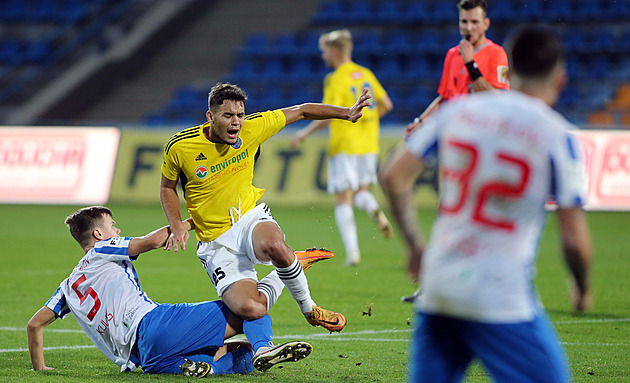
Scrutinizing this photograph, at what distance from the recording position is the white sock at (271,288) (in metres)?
5.51

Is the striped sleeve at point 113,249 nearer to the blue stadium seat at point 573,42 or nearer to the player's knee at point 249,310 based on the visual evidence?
the player's knee at point 249,310

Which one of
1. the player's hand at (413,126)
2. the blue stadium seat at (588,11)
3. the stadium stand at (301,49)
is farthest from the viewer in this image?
the blue stadium seat at (588,11)

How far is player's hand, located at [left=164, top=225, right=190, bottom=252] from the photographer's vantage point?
531 centimetres

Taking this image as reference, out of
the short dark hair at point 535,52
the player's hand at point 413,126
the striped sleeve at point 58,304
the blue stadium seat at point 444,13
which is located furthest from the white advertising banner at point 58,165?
the short dark hair at point 535,52

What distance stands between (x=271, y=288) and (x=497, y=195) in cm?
294

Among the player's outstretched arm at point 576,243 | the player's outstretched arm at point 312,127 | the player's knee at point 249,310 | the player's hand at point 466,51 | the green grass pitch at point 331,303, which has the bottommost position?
the green grass pitch at point 331,303

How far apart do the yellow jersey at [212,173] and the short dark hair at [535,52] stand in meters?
3.14

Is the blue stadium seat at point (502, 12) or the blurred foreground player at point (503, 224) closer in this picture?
the blurred foreground player at point (503, 224)

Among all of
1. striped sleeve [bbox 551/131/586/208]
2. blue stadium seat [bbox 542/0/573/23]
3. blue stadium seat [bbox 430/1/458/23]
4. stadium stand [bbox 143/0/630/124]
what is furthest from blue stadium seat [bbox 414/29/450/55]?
striped sleeve [bbox 551/131/586/208]

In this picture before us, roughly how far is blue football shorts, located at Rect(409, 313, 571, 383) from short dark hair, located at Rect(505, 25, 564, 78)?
2.56 feet

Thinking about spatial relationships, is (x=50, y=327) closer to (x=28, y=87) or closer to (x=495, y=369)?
(x=495, y=369)

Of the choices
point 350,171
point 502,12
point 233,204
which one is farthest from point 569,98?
point 233,204

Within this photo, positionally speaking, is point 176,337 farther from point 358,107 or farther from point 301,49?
point 301,49

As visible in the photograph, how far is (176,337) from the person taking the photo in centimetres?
516
